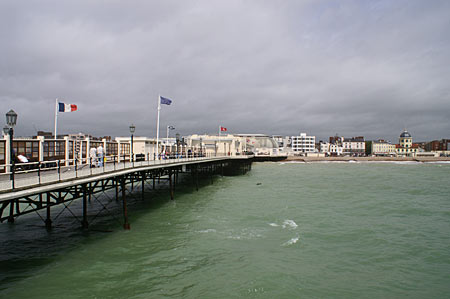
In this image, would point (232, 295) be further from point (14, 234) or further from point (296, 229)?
point (14, 234)

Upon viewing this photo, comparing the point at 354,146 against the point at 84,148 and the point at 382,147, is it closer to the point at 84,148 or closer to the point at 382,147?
the point at 382,147

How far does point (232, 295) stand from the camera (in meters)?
8.59

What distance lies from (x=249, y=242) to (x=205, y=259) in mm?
2665

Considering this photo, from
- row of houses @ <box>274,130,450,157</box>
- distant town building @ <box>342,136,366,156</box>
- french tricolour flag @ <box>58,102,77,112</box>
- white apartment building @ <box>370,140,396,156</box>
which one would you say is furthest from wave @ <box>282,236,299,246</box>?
distant town building @ <box>342,136,366,156</box>

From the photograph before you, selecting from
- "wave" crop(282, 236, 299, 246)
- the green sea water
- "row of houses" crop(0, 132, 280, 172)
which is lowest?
the green sea water

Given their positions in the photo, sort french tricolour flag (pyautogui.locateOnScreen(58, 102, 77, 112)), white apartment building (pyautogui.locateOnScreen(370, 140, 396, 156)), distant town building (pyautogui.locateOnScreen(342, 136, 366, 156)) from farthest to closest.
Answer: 1. distant town building (pyautogui.locateOnScreen(342, 136, 366, 156))
2. white apartment building (pyautogui.locateOnScreen(370, 140, 396, 156))
3. french tricolour flag (pyautogui.locateOnScreen(58, 102, 77, 112))

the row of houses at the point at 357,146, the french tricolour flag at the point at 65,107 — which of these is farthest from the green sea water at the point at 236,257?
the row of houses at the point at 357,146

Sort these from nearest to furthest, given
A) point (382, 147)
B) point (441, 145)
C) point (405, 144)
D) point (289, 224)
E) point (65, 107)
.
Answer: point (289, 224) → point (65, 107) → point (405, 144) → point (382, 147) → point (441, 145)

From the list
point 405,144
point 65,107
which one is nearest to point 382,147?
point 405,144

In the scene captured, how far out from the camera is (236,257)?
11273 mm

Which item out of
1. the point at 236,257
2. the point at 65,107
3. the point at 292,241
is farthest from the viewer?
the point at 65,107

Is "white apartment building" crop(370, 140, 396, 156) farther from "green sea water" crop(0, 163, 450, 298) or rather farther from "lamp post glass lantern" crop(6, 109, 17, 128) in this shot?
"lamp post glass lantern" crop(6, 109, 17, 128)

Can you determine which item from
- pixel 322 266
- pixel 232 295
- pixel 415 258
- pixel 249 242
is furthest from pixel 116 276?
pixel 415 258

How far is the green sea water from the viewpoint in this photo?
29.4 feet
